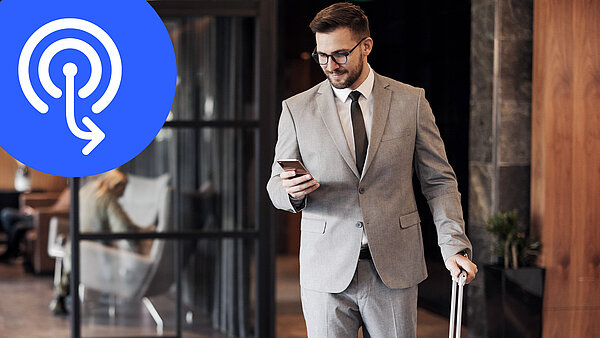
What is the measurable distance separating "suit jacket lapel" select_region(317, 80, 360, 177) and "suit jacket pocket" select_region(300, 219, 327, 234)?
0.20m

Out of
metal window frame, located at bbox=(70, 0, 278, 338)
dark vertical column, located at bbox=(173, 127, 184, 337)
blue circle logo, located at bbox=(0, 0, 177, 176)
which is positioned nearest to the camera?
blue circle logo, located at bbox=(0, 0, 177, 176)

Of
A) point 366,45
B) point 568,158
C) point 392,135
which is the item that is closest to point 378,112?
point 392,135

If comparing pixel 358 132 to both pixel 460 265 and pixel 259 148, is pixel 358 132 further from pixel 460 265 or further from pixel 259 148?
pixel 259 148

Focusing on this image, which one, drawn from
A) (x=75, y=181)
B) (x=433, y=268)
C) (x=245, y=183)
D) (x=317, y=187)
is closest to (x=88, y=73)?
(x=75, y=181)

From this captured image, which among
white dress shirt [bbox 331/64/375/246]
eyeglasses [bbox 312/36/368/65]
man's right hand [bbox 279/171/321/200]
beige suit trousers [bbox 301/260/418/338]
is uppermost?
eyeglasses [bbox 312/36/368/65]

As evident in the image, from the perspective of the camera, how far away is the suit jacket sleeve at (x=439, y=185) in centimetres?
237

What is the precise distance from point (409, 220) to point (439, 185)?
0.49 ft

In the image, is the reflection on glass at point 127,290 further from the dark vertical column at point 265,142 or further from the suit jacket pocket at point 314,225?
the suit jacket pocket at point 314,225

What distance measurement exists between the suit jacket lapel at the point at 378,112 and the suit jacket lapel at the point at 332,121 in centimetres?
6

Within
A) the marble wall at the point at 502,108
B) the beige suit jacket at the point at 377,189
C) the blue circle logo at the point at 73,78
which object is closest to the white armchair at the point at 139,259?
the blue circle logo at the point at 73,78

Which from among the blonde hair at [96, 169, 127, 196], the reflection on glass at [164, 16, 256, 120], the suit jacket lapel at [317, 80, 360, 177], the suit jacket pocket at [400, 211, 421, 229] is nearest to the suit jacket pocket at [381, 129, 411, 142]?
the suit jacket lapel at [317, 80, 360, 177]

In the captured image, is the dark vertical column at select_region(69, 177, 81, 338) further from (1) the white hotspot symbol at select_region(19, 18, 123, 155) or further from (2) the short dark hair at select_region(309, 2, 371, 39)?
(2) the short dark hair at select_region(309, 2, 371, 39)

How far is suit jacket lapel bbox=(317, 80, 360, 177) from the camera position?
2395mm

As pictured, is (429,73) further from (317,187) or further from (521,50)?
(317,187)
